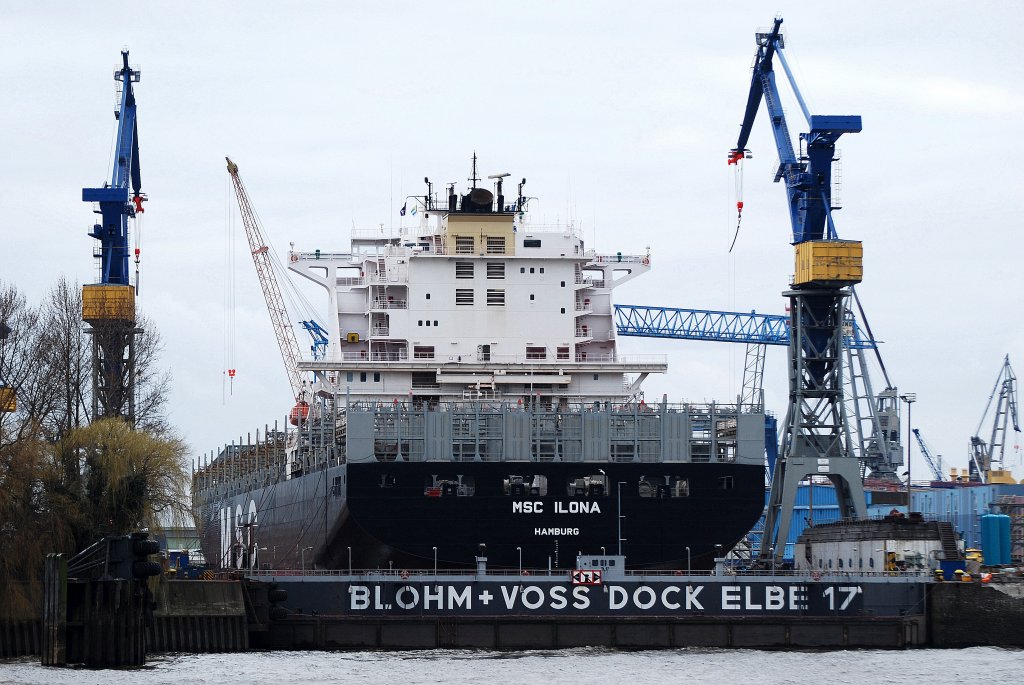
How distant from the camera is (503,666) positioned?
56969mm

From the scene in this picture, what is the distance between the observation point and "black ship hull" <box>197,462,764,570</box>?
66375 millimetres

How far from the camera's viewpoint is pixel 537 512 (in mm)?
66875

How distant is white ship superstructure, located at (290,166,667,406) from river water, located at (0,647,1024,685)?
1771 centimetres

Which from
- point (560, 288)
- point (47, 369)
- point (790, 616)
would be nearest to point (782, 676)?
point (790, 616)

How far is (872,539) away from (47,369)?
110 ft

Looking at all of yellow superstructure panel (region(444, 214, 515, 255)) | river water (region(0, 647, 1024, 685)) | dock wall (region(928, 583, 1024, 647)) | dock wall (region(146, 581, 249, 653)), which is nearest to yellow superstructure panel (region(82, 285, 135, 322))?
yellow superstructure panel (region(444, 214, 515, 255))

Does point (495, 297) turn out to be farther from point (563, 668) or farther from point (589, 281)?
point (563, 668)

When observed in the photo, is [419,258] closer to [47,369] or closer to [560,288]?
[560,288]

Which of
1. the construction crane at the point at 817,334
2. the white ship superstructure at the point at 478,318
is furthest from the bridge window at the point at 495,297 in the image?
the construction crane at the point at 817,334

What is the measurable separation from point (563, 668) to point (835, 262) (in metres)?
28.4

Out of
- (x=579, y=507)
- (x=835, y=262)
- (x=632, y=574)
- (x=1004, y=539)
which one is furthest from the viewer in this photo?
(x=835, y=262)

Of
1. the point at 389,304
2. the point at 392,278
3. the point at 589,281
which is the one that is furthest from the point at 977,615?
the point at 392,278

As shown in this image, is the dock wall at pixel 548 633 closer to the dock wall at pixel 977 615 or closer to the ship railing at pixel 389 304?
the dock wall at pixel 977 615

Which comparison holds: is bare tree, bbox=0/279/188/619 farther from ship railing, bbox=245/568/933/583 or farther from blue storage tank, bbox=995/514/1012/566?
blue storage tank, bbox=995/514/1012/566
